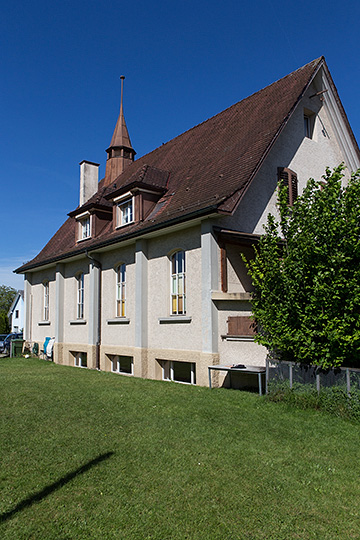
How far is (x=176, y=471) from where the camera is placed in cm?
591

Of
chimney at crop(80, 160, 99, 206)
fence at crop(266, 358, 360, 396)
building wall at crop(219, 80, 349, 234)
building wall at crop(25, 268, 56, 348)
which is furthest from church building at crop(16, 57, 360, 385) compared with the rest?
chimney at crop(80, 160, 99, 206)

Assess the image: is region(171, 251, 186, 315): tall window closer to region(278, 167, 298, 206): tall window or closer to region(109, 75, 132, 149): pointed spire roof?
region(278, 167, 298, 206): tall window

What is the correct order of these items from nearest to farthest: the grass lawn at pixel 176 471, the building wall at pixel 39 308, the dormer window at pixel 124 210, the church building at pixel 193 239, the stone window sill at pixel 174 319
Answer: the grass lawn at pixel 176 471 → the church building at pixel 193 239 → the stone window sill at pixel 174 319 → the dormer window at pixel 124 210 → the building wall at pixel 39 308

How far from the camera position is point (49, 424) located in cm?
844

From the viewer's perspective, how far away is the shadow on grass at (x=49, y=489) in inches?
187

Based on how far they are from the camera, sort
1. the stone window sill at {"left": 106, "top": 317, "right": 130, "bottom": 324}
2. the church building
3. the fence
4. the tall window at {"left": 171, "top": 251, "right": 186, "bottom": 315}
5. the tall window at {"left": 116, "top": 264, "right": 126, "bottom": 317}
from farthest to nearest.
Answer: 1. the tall window at {"left": 116, "top": 264, "right": 126, "bottom": 317}
2. the stone window sill at {"left": 106, "top": 317, "right": 130, "bottom": 324}
3. the tall window at {"left": 171, "top": 251, "right": 186, "bottom": 315}
4. the church building
5. the fence

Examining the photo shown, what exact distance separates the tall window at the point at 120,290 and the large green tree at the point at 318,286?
773 cm

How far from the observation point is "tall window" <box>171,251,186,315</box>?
564 inches

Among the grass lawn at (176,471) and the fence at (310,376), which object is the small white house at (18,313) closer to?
the grass lawn at (176,471)

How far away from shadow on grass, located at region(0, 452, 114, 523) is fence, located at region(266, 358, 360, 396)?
4723 mm

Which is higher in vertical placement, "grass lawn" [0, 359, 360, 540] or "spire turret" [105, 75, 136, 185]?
"spire turret" [105, 75, 136, 185]

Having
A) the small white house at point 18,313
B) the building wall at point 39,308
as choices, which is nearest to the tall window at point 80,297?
the building wall at point 39,308

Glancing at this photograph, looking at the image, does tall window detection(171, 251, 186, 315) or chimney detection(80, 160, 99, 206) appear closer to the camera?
tall window detection(171, 251, 186, 315)

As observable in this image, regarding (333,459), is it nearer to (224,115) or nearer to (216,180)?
(216,180)
